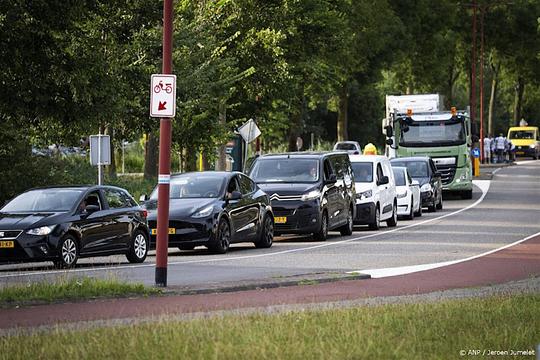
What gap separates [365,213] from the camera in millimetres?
35656

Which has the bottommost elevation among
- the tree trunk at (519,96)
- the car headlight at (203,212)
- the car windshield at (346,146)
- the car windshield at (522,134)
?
the car headlight at (203,212)

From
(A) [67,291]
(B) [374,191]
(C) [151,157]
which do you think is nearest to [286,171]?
(B) [374,191]

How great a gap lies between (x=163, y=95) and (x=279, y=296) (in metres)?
3.14

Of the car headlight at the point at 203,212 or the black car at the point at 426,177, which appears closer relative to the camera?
the car headlight at the point at 203,212

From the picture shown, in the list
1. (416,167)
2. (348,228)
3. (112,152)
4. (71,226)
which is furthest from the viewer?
(416,167)

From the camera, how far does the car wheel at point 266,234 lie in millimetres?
29047

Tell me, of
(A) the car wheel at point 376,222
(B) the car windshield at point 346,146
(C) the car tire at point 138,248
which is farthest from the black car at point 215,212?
(B) the car windshield at point 346,146

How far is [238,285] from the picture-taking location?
60.7 feet

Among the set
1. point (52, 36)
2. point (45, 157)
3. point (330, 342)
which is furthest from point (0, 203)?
point (330, 342)

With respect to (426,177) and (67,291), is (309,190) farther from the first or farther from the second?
(426,177)

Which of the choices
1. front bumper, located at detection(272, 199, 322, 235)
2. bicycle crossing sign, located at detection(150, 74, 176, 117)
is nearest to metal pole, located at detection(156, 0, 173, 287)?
bicycle crossing sign, located at detection(150, 74, 176, 117)

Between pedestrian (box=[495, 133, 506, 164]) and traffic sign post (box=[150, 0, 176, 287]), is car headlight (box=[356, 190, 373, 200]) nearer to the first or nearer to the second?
traffic sign post (box=[150, 0, 176, 287])

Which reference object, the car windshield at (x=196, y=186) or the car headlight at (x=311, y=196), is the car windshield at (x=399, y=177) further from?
the car windshield at (x=196, y=186)

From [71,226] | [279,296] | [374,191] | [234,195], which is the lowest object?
[279,296]
